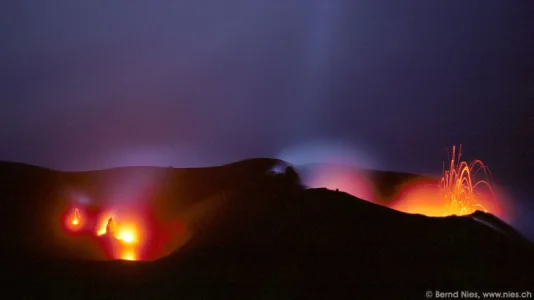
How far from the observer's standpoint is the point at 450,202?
10266 mm

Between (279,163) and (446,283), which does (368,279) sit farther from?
(279,163)

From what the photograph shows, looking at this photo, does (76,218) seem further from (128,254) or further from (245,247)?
(245,247)

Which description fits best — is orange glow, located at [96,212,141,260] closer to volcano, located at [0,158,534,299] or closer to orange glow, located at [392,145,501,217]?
volcano, located at [0,158,534,299]

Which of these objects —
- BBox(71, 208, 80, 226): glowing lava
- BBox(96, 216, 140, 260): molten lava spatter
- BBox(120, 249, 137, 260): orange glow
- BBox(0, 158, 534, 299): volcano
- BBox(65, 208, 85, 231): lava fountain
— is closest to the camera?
BBox(0, 158, 534, 299): volcano

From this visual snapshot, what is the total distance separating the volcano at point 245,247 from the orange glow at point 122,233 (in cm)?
4

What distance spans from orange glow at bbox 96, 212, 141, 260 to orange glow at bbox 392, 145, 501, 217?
5995 mm

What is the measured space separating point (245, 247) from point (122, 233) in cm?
337

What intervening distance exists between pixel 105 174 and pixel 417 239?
7.78 m

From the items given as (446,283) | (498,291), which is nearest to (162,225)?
(446,283)

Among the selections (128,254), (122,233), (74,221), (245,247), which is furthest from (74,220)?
(245,247)

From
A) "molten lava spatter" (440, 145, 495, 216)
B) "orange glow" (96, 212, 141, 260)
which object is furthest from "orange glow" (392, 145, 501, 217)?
"orange glow" (96, 212, 141, 260)

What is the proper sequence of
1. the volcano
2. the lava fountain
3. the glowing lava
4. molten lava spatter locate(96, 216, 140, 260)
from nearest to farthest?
1. the volcano
2. molten lava spatter locate(96, 216, 140, 260)
3. the lava fountain
4. the glowing lava

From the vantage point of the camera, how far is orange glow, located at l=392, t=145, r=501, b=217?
10.0 meters

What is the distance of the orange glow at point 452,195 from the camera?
10.0 meters
